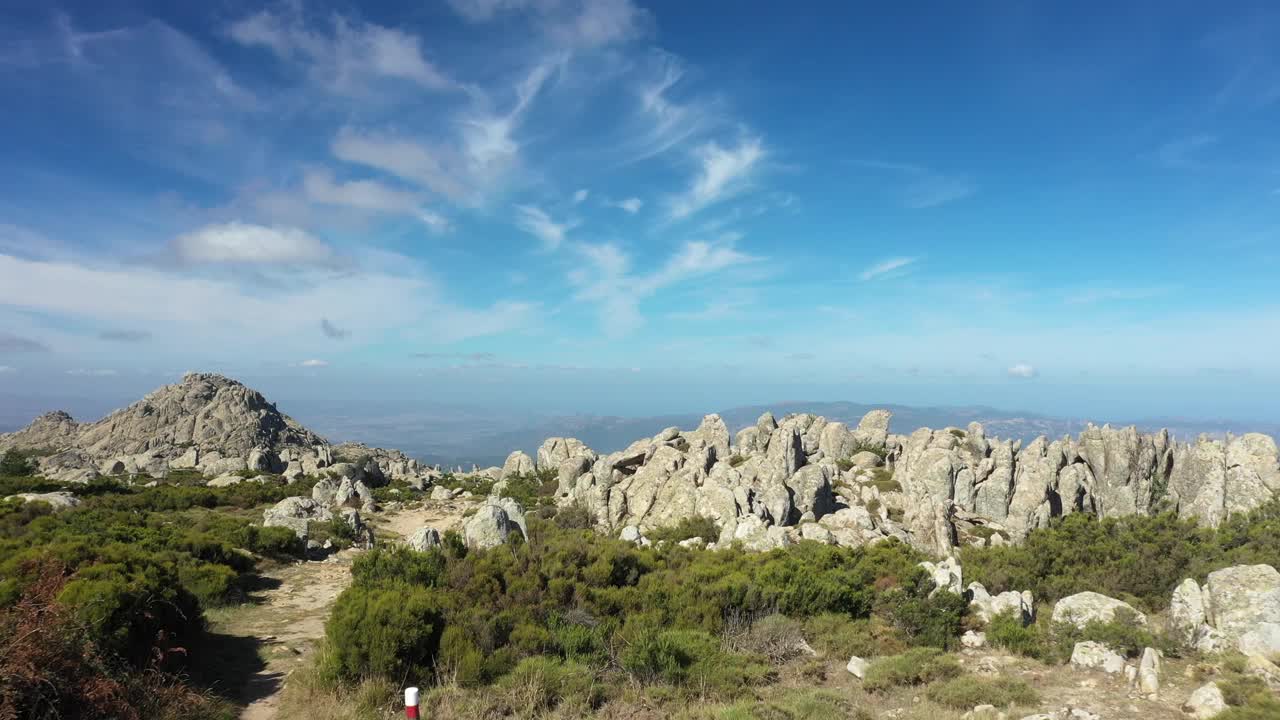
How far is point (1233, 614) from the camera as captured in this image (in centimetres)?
1224

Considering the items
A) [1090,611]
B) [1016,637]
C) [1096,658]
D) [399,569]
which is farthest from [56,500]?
[1090,611]

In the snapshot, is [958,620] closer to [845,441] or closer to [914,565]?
[914,565]

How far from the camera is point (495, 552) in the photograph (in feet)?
57.9

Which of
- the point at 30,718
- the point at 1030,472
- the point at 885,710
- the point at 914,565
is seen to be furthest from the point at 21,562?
the point at 1030,472

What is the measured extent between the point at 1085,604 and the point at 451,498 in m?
37.5

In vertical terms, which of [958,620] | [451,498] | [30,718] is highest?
[30,718]

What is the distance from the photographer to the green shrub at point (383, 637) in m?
10.4

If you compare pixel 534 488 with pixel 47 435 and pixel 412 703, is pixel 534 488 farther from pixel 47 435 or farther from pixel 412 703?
pixel 47 435

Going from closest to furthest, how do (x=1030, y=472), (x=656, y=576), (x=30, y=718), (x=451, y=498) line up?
(x=30, y=718), (x=656, y=576), (x=1030, y=472), (x=451, y=498)

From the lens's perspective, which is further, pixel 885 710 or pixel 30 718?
pixel 885 710


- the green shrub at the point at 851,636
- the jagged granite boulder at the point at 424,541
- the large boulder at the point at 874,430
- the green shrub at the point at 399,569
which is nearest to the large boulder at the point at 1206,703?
the green shrub at the point at 851,636

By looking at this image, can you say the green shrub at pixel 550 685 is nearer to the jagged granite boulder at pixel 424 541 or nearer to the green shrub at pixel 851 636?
the green shrub at pixel 851 636

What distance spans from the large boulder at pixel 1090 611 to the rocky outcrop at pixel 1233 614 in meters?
0.75

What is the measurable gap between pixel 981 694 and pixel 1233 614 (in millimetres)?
6838
